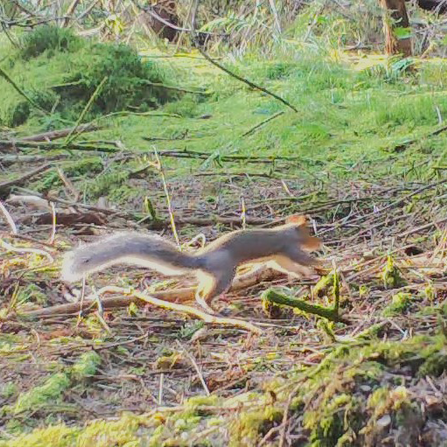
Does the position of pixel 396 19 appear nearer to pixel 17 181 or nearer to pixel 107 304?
pixel 17 181

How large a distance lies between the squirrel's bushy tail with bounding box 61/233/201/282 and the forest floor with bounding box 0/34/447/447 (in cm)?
11

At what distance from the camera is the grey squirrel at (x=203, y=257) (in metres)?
2.40

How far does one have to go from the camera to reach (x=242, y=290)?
259 cm

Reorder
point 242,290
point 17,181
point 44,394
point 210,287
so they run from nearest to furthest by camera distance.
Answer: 1. point 44,394
2. point 210,287
3. point 242,290
4. point 17,181

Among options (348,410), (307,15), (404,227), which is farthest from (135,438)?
(307,15)

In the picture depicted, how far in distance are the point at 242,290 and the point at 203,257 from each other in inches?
6.1

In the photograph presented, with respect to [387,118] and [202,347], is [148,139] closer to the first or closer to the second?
[387,118]

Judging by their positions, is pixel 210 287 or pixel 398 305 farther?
pixel 210 287

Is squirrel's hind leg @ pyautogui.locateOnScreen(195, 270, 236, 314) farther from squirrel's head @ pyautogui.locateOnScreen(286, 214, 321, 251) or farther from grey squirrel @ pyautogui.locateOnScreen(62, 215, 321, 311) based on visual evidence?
squirrel's head @ pyautogui.locateOnScreen(286, 214, 321, 251)

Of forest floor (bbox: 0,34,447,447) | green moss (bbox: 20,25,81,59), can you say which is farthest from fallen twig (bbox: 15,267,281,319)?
green moss (bbox: 20,25,81,59)

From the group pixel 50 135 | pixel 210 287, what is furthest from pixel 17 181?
pixel 210 287

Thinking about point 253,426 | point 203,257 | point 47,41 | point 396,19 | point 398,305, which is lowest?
point 396,19

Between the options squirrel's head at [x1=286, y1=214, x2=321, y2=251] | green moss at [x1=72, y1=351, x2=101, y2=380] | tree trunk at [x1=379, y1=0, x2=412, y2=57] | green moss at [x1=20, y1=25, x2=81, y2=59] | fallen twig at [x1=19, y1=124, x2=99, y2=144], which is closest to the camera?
green moss at [x1=72, y1=351, x2=101, y2=380]

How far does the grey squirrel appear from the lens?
2402 mm
